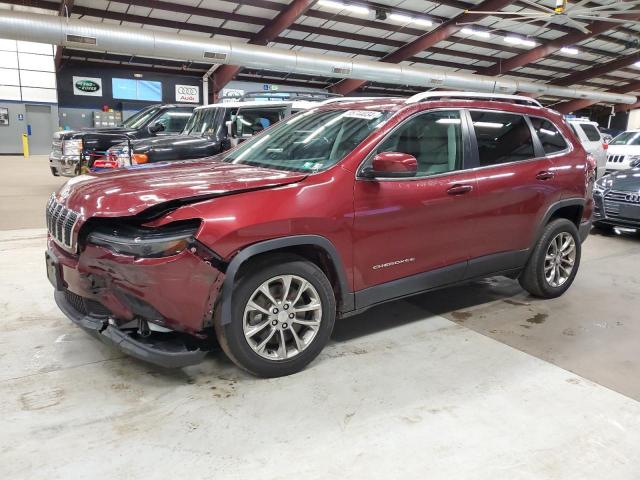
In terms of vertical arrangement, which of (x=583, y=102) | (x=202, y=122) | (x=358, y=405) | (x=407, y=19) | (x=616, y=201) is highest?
(x=407, y=19)

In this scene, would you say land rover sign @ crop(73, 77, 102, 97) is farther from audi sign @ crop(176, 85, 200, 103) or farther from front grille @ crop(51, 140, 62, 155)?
front grille @ crop(51, 140, 62, 155)

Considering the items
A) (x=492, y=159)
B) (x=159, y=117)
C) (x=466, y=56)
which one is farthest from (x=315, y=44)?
(x=492, y=159)

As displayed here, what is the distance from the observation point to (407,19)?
1800 centimetres

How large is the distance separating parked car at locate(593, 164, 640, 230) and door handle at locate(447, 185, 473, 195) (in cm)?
448

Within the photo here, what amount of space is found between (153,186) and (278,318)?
1003 mm

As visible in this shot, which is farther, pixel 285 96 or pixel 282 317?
pixel 285 96

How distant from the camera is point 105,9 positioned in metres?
15.5

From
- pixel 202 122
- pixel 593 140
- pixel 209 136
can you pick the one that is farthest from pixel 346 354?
pixel 593 140

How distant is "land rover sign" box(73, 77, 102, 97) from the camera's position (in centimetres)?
2248

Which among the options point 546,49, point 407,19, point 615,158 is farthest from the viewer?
point 546,49

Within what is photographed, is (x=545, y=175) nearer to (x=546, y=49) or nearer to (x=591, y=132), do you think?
(x=591, y=132)

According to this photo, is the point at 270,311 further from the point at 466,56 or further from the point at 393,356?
the point at 466,56

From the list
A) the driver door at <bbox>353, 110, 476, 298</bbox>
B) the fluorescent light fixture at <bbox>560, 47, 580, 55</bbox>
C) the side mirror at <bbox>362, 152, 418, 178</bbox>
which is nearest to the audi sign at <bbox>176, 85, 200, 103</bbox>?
the fluorescent light fixture at <bbox>560, 47, 580, 55</bbox>

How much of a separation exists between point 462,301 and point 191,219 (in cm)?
270
